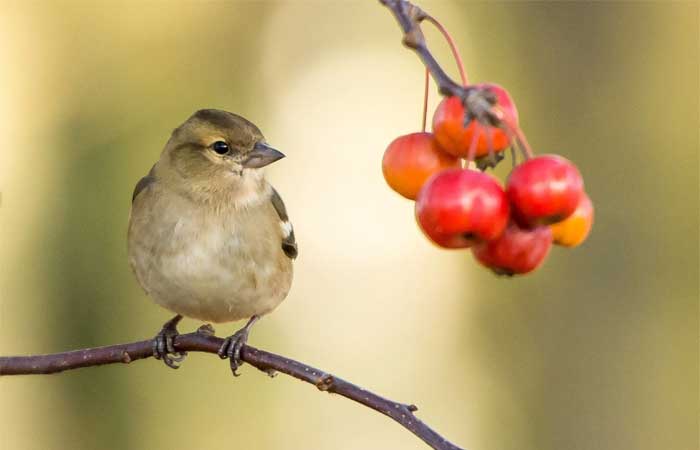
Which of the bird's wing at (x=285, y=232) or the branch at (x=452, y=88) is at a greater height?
the branch at (x=452, y=88)

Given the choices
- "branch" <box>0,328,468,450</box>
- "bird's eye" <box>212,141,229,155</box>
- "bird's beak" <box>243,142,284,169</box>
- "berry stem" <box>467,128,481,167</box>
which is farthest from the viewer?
"bird's eye" <box>212,141,229,155</box>

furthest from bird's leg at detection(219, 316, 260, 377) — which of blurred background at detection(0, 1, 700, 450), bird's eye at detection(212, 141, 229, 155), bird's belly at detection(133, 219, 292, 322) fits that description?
blurred background at detection(0, 1, 700, 450)

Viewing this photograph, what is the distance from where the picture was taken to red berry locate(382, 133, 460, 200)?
2734mm

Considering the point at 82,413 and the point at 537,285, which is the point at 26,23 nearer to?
the point at 82,413

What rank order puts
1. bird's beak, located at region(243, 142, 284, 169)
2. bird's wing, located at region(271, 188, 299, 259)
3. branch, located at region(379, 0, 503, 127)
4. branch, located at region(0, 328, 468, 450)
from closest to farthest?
branch, located at region(379, 0, 503, 127) → branch, located at region(0, 328, 468, 450) → bird's beak, located at region(243, 142, 284, 169) → bird's wing, located at region(271, 188, 299, 259)

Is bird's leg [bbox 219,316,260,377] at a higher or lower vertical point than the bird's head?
lower

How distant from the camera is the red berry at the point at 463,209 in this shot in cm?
233

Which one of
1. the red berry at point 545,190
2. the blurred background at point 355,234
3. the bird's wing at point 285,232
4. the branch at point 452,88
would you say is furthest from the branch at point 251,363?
the blurred background at point 355,234

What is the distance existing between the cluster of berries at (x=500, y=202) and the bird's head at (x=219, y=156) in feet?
7.73

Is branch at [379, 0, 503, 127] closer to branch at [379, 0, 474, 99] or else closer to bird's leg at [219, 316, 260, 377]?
branch at [379, 0, 474, 99]

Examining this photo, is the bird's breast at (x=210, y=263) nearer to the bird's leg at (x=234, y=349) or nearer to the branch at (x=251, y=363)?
the bird's leg at (x=234, y=349)

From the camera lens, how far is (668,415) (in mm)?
9852

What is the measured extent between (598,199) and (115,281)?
18.9 feet

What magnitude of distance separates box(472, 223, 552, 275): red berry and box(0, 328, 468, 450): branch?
0.55 meters
